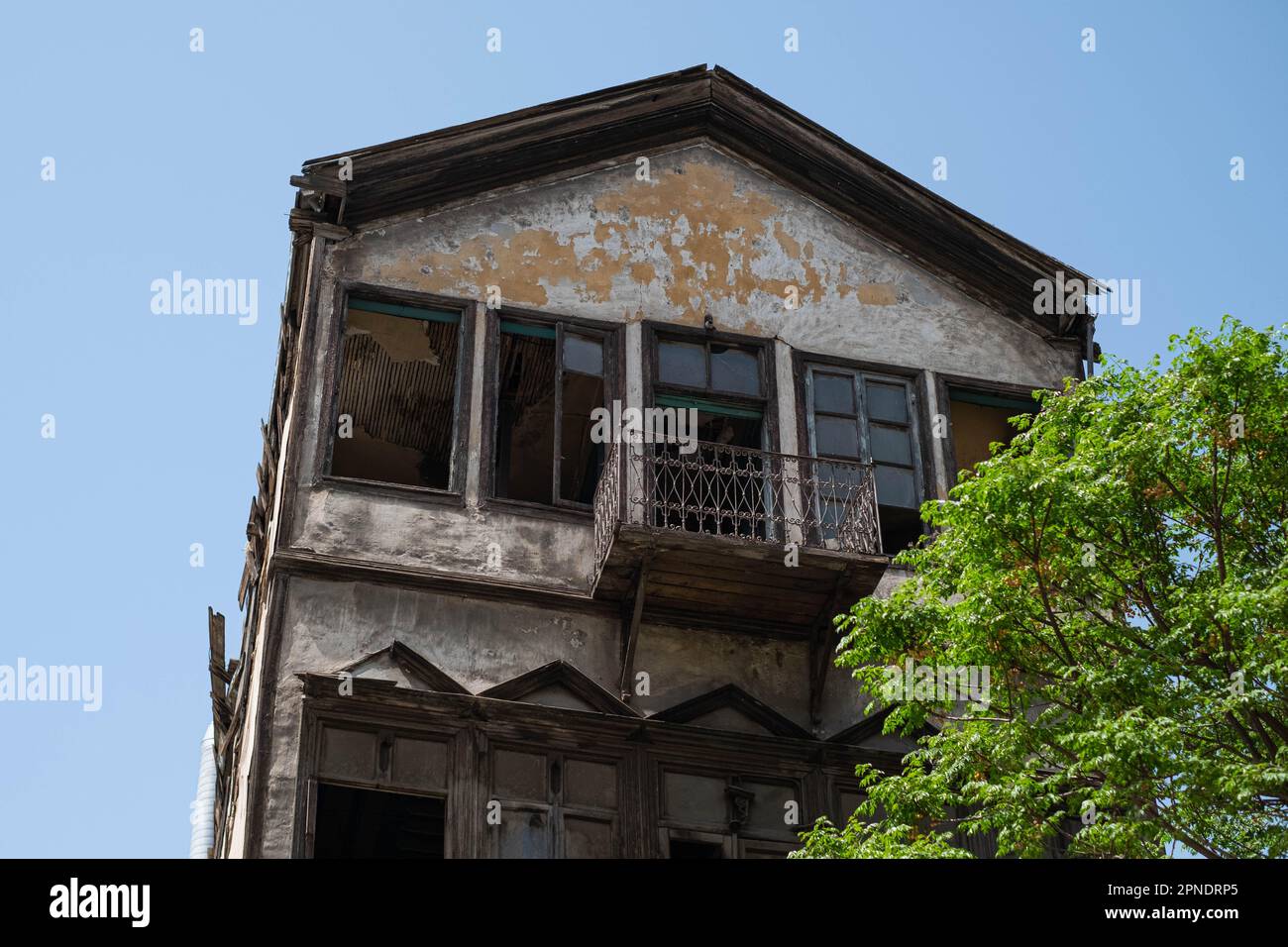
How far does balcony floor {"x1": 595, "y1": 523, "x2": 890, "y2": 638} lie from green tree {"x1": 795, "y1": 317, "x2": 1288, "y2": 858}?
81.4 inches

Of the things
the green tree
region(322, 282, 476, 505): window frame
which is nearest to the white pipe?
region(322, 282, 476, 505): window frame

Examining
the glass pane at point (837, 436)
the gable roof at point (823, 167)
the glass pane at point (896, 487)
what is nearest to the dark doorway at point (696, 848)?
the glass pane at point (896, 487)

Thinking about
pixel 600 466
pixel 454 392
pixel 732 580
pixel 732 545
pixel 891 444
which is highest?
pixel 454 392

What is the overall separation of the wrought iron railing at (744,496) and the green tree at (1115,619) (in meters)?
2.47

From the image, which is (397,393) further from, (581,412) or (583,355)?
(583,355)

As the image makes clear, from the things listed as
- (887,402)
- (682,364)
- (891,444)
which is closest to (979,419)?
(887,402)

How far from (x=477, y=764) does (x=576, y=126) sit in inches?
276

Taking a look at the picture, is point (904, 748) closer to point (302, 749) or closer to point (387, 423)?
point (302, 749)

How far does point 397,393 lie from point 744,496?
17.1 ft

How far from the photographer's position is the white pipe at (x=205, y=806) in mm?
21609

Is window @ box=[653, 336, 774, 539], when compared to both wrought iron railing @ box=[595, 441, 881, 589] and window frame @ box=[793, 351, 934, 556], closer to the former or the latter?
wrought iron railing @ box=[595, 441, 881, 589]

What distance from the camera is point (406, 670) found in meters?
14.7
